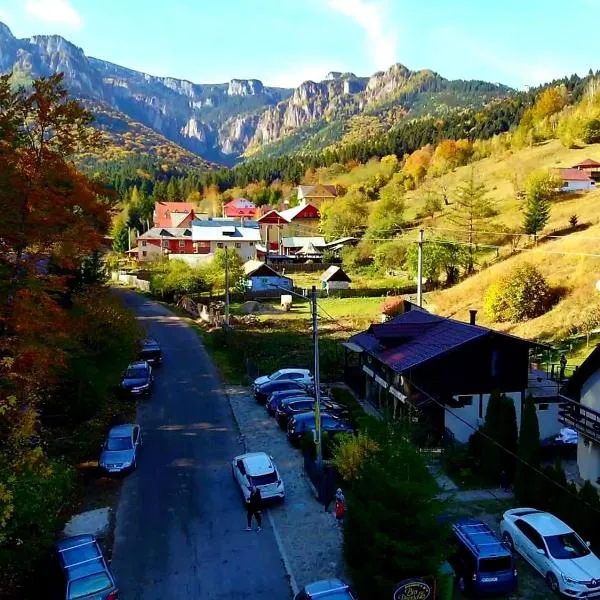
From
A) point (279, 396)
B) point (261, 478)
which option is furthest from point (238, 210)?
point (261, 478)

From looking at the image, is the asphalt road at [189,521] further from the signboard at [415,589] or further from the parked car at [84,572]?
the signboard at [415,589]

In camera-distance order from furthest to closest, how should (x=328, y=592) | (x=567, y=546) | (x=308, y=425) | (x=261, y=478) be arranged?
(x=308, y=425)
(x=261, y=478)
(x=567, y=546)
(x=328, y=592)

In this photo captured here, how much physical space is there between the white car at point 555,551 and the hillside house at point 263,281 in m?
52.9

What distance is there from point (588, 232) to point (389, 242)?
26.0m

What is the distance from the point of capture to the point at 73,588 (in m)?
14.5

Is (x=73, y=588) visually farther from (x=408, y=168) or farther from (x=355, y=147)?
(x=355, y=147)

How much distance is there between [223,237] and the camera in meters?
89.2

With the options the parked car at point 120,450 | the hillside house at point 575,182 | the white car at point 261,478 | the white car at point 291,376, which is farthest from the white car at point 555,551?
the hillside house at point 575,182

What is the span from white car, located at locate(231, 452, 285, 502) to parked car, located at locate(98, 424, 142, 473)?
4.63m

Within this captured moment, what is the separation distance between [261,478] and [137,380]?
1508 centimetres

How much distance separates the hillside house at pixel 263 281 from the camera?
69.8 m

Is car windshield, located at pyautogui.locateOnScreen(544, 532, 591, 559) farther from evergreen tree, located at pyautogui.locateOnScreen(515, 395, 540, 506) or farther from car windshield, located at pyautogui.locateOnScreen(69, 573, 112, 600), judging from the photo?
car windshield, located at pyautogui.locateOnScreen(69, 573, 112, 600)

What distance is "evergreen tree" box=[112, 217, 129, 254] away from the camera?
117 m

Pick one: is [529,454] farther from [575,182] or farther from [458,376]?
[575,182]
